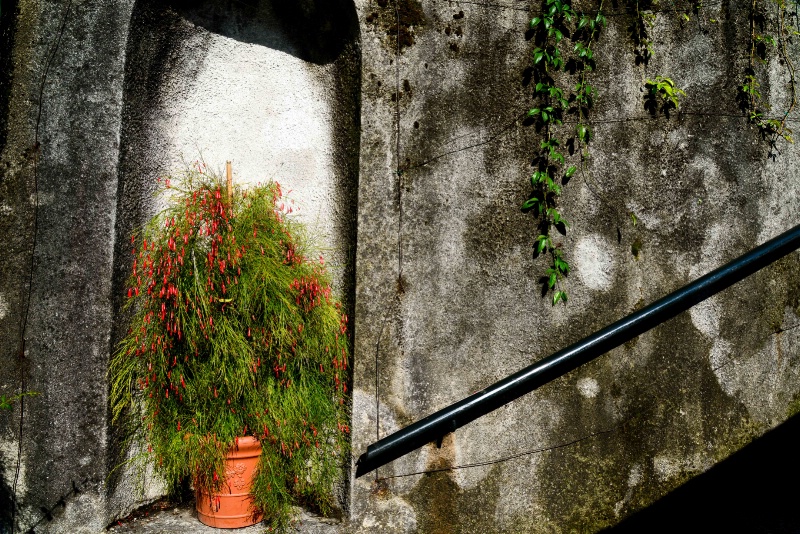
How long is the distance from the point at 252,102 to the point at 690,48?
7.93ft

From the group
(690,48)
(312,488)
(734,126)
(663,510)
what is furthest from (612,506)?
(690,48)

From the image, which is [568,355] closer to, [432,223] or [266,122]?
[432,223]

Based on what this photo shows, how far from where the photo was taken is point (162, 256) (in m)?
2.91

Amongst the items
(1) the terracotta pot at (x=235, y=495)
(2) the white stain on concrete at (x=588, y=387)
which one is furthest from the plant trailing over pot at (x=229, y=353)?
(2) the white stain on concrete at (x=588, y=387)

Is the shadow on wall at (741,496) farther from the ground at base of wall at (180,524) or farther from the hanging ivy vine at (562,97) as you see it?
the ground at base of wall at (180,524)

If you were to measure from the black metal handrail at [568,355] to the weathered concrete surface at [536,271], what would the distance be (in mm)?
154

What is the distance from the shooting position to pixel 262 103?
3428mm

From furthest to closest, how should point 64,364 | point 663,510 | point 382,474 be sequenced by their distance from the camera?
point 663,510 → point 382,474 → point 64,364

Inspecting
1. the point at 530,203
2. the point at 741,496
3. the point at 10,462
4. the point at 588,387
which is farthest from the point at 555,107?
the point at 10,462

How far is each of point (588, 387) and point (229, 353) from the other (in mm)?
1830

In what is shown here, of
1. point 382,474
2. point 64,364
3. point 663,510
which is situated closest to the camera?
point 64,364

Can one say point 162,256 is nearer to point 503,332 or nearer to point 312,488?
point 312,488

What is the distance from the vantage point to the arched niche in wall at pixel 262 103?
3150mm

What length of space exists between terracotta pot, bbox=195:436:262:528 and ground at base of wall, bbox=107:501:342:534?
5 centimetres
